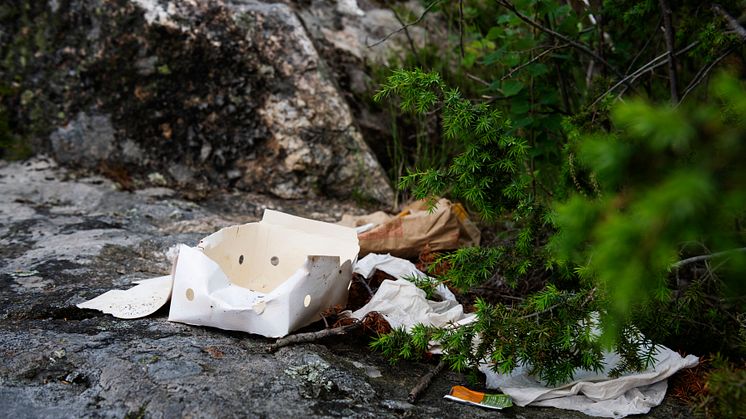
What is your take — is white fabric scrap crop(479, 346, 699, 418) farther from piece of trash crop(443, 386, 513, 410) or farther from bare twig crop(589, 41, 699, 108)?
bare twig crop(589, 41, 699, 108)

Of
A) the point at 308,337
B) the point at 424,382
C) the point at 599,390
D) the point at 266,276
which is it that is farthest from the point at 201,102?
the point at 599,390

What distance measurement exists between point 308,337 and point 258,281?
0.60 m

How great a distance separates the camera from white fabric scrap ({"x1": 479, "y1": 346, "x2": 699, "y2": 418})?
1.62m

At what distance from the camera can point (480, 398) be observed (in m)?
1.61

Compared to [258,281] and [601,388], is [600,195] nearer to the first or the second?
[601,388]

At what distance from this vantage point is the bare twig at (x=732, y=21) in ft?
6.23

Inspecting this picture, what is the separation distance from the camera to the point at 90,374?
5.06 feet

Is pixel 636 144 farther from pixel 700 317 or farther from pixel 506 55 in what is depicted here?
pixel 506 55

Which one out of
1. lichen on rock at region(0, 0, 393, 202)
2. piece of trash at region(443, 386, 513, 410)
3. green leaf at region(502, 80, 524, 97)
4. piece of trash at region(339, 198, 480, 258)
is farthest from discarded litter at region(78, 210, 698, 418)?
lichen on rock at region(0, 0, 393, 202)

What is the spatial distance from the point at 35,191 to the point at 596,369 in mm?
2944

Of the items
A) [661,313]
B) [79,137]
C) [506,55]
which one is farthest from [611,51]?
[79,137]

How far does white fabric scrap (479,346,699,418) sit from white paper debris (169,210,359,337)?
579mm

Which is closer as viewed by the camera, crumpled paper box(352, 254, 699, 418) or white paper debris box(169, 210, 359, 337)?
crumpled paper box(352, 254, 699, 418)

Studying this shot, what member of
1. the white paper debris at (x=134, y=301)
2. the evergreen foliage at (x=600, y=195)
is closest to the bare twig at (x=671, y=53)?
the evergreen foliage at (x=600, y=195)
